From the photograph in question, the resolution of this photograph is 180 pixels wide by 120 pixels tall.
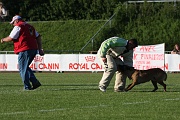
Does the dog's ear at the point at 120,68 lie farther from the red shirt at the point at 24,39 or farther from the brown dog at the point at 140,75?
the red shirt at the point at 24,39

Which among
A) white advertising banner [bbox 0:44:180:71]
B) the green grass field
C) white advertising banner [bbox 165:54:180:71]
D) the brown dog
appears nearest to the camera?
the green grass field

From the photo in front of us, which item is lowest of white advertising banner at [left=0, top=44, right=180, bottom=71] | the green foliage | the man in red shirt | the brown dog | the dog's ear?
white advertising banner at [left=0, top=44, right=180, bottom=71]

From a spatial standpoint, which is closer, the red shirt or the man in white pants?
the man in white pants

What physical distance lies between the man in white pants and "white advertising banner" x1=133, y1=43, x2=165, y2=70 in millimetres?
18069

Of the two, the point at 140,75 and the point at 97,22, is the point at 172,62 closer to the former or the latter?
the point at 97,22

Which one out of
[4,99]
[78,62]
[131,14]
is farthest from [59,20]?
[4,99]

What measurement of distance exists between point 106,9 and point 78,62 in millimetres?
16664

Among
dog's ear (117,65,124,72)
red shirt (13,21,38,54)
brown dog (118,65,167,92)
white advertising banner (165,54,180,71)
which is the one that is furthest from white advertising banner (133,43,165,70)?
red shirt (13,21,38,54)

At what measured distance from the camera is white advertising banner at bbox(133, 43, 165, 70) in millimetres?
36069

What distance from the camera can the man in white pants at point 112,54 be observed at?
1750 centimetres

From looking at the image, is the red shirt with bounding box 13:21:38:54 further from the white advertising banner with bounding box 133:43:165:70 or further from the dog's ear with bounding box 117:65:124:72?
the white advertising banner with bounding box 133:43:165:70

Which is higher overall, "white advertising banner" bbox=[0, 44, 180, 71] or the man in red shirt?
the man in red shirt

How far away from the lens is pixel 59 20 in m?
55.0

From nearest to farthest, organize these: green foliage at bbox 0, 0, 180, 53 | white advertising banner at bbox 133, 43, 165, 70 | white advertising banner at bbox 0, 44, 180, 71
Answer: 1. white advertising banner at bbox 133, 43, 165, 70
2. white advertising banner at bbox 0, 44, 180, 71
3. green foliage at bbox 0, 0, 180, 53
